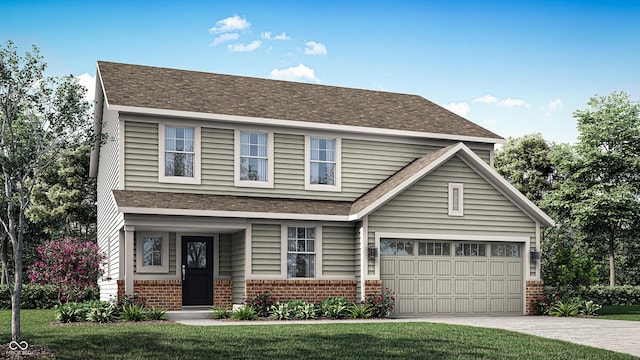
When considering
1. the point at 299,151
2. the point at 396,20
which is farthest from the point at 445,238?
the point at 396,20

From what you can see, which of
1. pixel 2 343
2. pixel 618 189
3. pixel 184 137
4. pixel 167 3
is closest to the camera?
pixel 2 343

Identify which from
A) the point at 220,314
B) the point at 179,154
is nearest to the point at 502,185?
the point at 220,314

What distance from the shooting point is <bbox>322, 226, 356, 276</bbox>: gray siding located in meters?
22.8

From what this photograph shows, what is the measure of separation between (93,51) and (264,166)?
294 inches

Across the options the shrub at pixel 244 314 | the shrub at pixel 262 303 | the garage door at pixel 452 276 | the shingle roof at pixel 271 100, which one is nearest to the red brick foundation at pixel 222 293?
the shrub at pixel 262 303

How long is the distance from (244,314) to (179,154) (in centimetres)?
528

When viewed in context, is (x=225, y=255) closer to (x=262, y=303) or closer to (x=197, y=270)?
(x=197, y=270)

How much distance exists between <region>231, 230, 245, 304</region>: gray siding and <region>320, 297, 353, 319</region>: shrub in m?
2.39

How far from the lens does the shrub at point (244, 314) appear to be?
20.4 meters

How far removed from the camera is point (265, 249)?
22.0 metres

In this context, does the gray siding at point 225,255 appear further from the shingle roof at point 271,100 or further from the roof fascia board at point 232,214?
the shingle roof at point 271,100

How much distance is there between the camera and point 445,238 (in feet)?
75.8

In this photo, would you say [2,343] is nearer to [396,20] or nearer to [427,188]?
[427,188]

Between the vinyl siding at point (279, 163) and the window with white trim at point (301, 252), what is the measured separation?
1520mm
